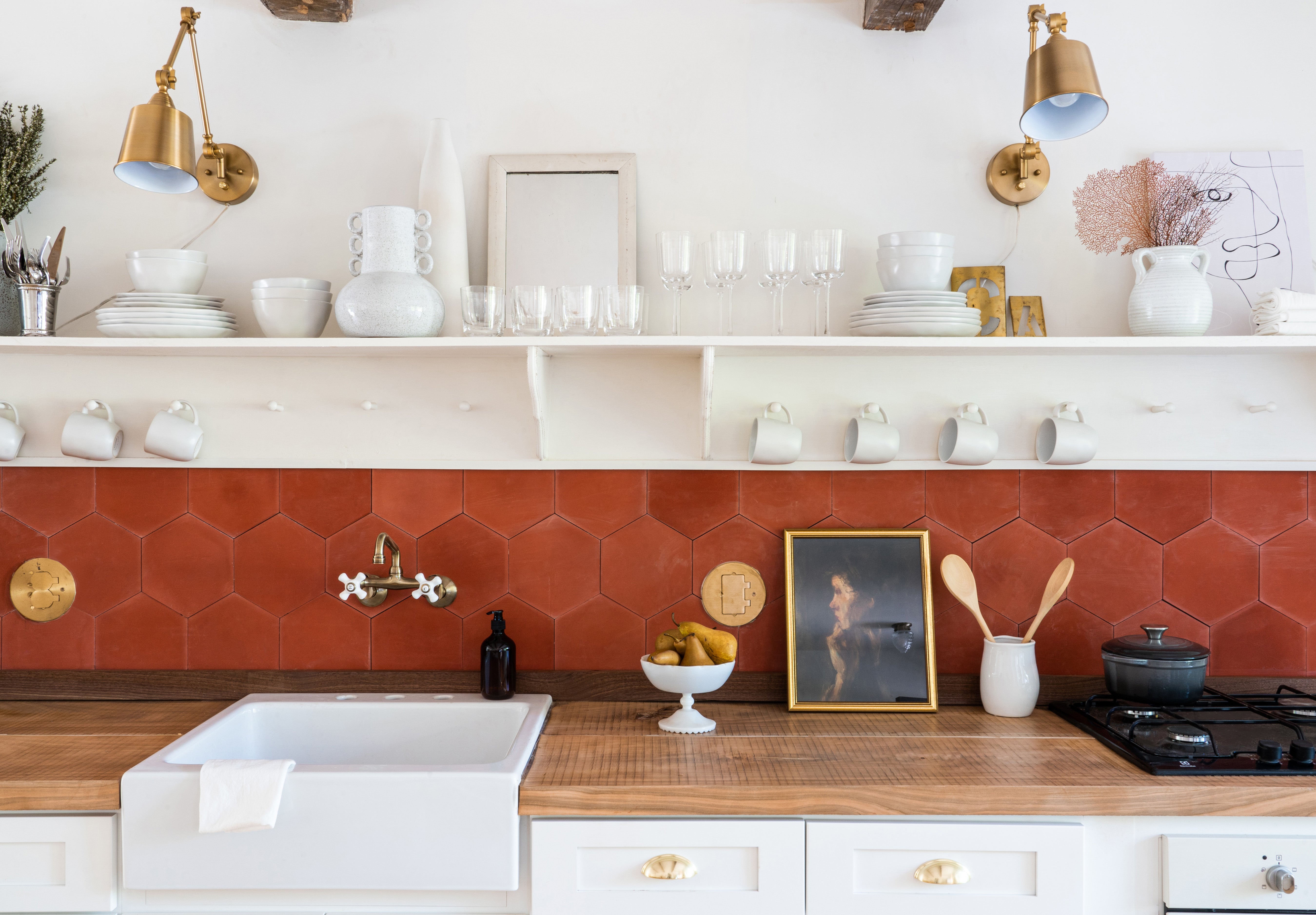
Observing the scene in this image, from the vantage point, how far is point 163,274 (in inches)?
71.2

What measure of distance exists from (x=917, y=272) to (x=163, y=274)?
5.15 feet

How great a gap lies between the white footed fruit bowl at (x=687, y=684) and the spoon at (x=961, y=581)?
53 centimetres

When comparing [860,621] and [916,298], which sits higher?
[916,298]

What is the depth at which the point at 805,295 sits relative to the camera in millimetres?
1979

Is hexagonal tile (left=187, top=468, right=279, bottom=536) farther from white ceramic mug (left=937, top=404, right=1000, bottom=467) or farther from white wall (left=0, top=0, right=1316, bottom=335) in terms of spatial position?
white ceramic mug (left=937, top=404, right=1000, bottom=467)

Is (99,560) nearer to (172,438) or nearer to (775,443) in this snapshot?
(172,438)

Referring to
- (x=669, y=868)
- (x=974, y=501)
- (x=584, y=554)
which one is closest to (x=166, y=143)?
(x=584, y=554)

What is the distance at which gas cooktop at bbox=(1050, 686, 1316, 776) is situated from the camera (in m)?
1.47

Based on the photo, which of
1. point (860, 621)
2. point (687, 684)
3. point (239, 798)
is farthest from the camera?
point (860, 621)

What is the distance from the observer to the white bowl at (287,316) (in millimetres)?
1803

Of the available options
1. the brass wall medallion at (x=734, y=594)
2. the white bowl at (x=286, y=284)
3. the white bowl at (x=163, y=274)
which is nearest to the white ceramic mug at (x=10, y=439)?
the white bowl at (x=163, y=274)

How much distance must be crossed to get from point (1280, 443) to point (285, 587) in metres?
2.29

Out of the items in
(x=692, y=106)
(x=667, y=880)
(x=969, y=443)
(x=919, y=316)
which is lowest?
(x=667, y=880)

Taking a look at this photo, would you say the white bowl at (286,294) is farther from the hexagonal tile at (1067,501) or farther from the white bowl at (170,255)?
the hexagonal tile at (1067,501)
